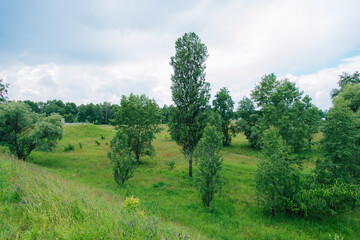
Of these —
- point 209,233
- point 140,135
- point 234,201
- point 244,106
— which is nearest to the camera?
point 209,233

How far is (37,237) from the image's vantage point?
128 inches

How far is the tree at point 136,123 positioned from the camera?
2247cm

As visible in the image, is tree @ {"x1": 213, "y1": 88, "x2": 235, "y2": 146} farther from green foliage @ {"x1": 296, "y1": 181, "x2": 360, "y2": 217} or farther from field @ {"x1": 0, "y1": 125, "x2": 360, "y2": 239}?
green foliage @ {"x1": 296, "y1": 181, "x2": 360, "y2": 217}

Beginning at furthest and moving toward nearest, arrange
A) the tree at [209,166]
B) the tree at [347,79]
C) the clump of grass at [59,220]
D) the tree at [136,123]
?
the tree at [347,79]
the tree at [136,123]
the tree at [209,166]
the clump of grass at [59,220]

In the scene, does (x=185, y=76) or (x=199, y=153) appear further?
(x=185, y=76)

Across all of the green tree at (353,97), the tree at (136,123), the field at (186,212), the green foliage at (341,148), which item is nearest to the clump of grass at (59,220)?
the field at (186,212)


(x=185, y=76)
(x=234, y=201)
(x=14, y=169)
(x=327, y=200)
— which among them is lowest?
(x=234, y=201)

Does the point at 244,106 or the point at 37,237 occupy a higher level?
the point at 244,106

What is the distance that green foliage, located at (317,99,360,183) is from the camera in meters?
10.7

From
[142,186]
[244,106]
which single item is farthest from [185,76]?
[244,106]

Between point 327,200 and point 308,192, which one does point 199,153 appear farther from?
point 327,200

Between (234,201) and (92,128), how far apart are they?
48.9 metres

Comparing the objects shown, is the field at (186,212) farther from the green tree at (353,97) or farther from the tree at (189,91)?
the green tree at (353,97)

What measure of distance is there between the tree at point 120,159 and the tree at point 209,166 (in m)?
6.13
